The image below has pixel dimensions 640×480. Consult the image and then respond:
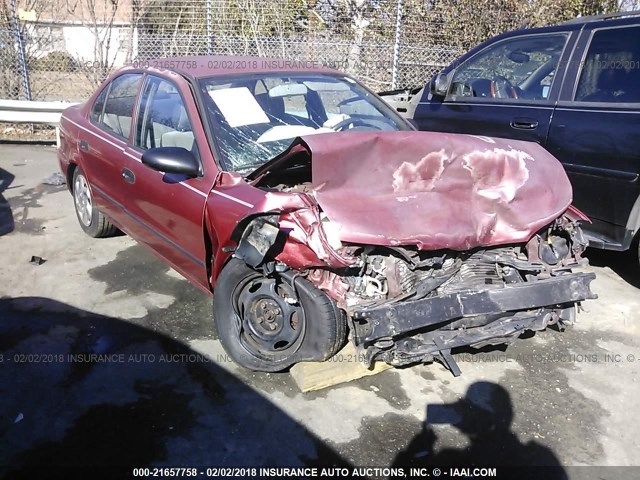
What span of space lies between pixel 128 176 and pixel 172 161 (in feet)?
3.28

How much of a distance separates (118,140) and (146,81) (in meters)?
0.51

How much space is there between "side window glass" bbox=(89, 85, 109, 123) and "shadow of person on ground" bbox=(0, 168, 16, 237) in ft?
5.32

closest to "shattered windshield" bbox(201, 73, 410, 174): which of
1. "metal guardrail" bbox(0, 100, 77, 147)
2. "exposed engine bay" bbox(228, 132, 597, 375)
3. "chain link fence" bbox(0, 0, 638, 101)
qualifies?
"exposed engine bay" bbox(228, 132, 597, 375)

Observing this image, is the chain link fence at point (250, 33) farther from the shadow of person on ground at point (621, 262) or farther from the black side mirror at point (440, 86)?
the shadow of person on ground at point (621, 262)

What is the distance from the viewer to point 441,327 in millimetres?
2859

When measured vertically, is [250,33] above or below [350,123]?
above

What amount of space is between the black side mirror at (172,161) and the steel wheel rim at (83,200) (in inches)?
84.6

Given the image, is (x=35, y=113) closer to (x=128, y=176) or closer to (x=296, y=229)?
(x=128, y=176)

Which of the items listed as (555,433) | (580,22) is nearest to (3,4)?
(580,22)

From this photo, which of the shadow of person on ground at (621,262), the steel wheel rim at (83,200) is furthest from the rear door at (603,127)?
the steel wheel rim at (83,200)

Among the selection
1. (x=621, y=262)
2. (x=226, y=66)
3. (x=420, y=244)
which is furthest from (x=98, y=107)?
(x=621, y=262)

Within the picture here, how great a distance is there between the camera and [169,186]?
138 inches

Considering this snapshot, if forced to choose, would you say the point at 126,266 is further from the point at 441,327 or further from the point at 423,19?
the point at 423,19

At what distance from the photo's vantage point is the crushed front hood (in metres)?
2.70
